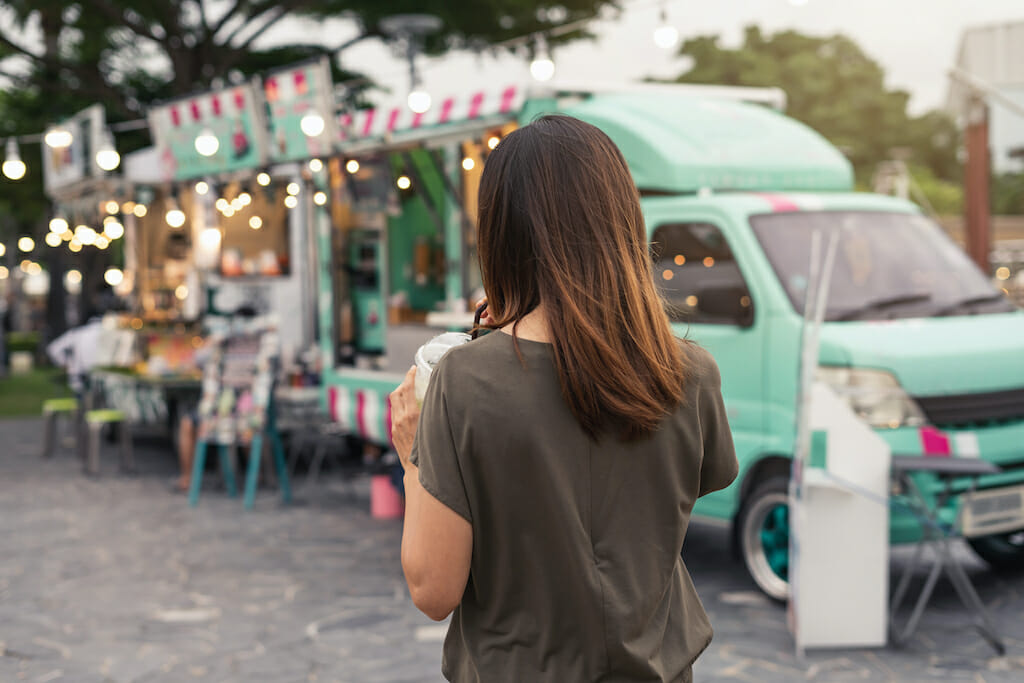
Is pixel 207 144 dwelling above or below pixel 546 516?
above

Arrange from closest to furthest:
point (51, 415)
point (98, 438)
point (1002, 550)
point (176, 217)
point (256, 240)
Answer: point (1002, 550), point (98, 438), point (51, 415), point (256, 240), point (176, 217)

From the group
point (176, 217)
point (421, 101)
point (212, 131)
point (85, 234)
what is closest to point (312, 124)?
point (421, 101)

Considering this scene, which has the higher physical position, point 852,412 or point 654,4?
point 654,4

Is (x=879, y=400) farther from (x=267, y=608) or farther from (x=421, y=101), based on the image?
(x=421, y=101)

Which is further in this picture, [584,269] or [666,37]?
[666,37]

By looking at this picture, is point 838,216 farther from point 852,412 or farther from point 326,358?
point 326,358

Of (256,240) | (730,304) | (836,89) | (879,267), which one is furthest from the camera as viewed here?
(836,89)

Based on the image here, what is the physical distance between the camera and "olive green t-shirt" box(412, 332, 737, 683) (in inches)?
64.2

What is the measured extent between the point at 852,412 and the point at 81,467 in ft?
29.1

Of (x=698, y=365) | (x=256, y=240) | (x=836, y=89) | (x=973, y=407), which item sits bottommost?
(x=973, y=407)

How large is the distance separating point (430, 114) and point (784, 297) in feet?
10.6

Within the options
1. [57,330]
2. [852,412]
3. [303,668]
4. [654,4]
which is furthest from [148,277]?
[57,330]

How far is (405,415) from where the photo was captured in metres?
1.79

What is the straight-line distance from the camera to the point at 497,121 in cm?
720
